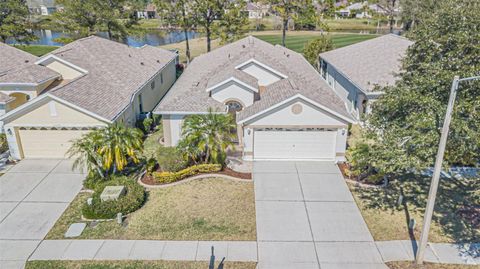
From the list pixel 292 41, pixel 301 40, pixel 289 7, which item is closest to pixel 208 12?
pixel 289 7

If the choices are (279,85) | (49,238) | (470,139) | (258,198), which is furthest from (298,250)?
(279,85)

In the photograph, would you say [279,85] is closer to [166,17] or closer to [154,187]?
[154,187]

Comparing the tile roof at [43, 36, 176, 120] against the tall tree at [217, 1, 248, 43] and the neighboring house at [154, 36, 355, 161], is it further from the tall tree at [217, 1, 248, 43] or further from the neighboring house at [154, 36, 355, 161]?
the tall tree at [217, 1, 248, 43]

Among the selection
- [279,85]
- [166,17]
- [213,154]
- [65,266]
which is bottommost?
[65,266]

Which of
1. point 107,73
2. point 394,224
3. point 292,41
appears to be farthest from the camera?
point 292,41

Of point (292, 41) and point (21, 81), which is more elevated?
point (21, 81)

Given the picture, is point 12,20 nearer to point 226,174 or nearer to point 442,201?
point 226,174
